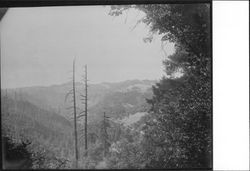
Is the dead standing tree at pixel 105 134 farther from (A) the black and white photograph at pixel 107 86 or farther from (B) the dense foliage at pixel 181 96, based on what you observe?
(B) the dense foliage at pixel 181 96

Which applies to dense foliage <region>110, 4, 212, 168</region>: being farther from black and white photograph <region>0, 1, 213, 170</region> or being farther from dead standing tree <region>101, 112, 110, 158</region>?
dead standing tree <region>101, 112, 110, 158</region>

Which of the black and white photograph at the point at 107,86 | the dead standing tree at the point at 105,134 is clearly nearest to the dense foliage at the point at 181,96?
the black and white photograph at the point at 107,86

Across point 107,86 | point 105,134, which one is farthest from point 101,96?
point 105,134

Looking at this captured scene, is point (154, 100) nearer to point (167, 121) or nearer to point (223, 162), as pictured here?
point (167, 121)

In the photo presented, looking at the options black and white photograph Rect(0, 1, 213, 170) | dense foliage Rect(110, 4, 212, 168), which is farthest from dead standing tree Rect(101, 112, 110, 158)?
dense foliage Rect(110, 4, 212, 168)

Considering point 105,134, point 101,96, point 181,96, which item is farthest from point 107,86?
point 181,96

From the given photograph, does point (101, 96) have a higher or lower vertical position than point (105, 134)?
higher

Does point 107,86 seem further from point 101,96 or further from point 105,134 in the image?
point 105,134

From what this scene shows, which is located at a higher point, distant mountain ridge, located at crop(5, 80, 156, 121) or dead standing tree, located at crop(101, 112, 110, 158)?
distant mountain ridge, located at crop(5, 80, 156, 121)

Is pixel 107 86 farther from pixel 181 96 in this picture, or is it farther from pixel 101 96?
pixel 181 96
